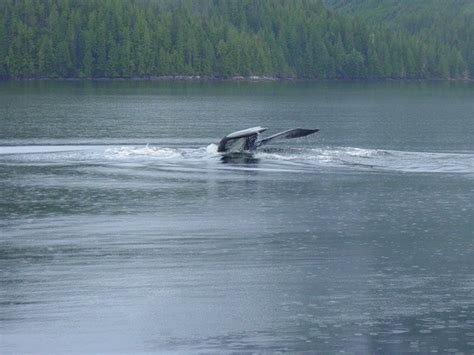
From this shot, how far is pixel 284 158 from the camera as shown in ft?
205

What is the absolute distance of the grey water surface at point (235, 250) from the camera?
26422mm

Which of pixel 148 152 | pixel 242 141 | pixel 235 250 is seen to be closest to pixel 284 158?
pixel 242 141

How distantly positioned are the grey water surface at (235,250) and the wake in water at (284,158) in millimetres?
173

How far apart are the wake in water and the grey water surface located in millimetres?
173

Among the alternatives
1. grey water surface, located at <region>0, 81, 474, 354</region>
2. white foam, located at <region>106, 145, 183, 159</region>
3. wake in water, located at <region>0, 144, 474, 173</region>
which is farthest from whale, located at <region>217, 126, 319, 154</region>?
white foam, located at <region>106, 145, 183, 159</region>

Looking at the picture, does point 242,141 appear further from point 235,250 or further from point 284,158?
point 235,250

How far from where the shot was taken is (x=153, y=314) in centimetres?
2772

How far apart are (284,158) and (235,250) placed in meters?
27.3

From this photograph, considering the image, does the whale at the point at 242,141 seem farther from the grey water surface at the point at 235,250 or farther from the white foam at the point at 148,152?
the white foam at the point at 148,152

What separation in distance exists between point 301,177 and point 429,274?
23.3 metres

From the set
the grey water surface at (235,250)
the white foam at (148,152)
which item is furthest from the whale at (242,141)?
the white foam at (148,152)

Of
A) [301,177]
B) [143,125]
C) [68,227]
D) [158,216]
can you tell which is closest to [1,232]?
[68,227]

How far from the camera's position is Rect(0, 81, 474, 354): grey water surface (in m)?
26.4

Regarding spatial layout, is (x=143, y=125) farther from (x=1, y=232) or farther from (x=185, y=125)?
(x=1, y=232)
